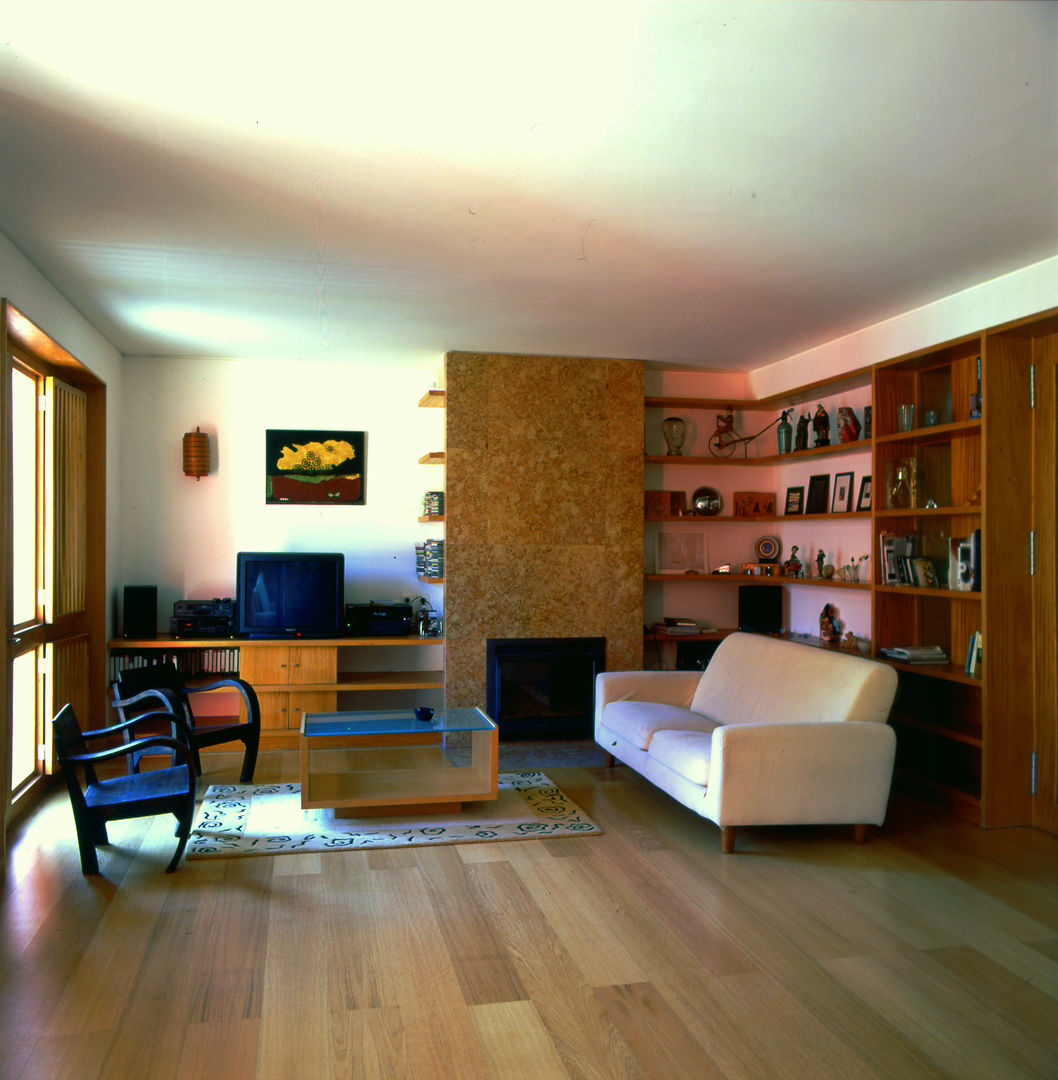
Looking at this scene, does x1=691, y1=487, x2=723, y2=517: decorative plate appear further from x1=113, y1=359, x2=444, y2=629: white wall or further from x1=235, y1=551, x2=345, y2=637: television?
x1=235, y1=551, x2=345, y2=637: television

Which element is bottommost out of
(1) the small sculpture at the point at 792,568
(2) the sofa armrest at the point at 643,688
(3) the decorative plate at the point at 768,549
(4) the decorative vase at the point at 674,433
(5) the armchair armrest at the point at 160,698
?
(2) the sofa armrest at the point at 643,688

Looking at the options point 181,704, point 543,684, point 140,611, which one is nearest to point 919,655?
point 543,684

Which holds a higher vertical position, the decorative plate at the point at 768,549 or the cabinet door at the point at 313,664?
the decorative plate at the point at 768,549

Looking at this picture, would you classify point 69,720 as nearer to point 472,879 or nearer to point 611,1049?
point 472,879

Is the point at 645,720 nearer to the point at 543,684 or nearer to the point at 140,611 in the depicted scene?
the point at 543,684

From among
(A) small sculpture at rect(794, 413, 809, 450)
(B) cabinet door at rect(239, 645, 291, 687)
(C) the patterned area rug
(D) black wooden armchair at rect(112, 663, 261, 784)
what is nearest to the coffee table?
(C) the patterned area rug

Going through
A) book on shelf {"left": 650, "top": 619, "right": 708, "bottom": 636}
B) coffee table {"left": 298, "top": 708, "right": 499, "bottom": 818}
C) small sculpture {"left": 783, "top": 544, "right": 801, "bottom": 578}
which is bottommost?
coffee table {"left": 298, "top": 708, "right": 499, "bottom": 818}

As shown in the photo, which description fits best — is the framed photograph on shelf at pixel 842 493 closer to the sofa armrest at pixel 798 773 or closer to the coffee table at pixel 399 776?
the sofa armrest at pixel 798 773

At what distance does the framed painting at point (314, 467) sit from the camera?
6.71 meters

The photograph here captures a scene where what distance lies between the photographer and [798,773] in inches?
158

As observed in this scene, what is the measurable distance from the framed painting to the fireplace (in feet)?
5.39

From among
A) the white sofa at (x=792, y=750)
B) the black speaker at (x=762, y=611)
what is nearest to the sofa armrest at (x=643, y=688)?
the white sofa at (x=792, y=750)

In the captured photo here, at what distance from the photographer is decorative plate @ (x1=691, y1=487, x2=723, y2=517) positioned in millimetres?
6727

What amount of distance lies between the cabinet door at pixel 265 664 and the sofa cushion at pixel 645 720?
2194 mm
